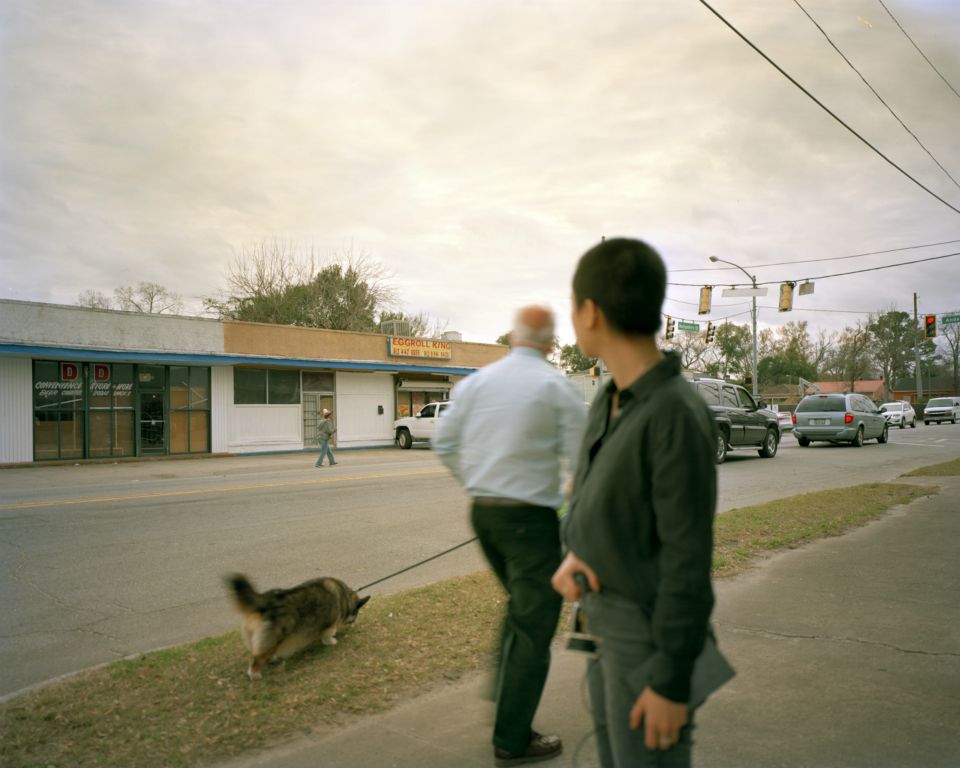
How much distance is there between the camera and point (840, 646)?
459cm

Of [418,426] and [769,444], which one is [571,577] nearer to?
[769,444]

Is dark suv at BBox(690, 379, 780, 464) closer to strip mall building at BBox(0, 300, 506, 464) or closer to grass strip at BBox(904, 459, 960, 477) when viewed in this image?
grass strip at BBox(904, 459, 960, 477)

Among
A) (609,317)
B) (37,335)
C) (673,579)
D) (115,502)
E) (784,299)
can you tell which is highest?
(784,299)

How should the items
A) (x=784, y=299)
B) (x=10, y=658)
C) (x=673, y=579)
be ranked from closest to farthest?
(x=673, y=579) → (x=10, y=658) → (x=784, y=299)

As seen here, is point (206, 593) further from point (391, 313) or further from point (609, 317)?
point (391, 313)

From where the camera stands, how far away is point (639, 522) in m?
1.77

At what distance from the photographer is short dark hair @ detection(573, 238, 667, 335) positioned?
1.89m

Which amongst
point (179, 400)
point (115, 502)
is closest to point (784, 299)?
point (179, 400)

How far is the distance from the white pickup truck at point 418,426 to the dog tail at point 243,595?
2496 cm

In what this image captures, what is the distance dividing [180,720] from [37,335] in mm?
22476

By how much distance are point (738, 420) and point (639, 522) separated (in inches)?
722

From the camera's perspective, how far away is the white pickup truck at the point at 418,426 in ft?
97.8

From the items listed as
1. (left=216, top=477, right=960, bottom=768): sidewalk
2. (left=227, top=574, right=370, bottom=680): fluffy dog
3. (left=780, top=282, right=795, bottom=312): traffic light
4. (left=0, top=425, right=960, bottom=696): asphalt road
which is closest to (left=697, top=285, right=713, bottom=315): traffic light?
(left=780, top=282, right=795, bottom=312): traffic light

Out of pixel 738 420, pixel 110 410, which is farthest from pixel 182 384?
pixel 738 420
